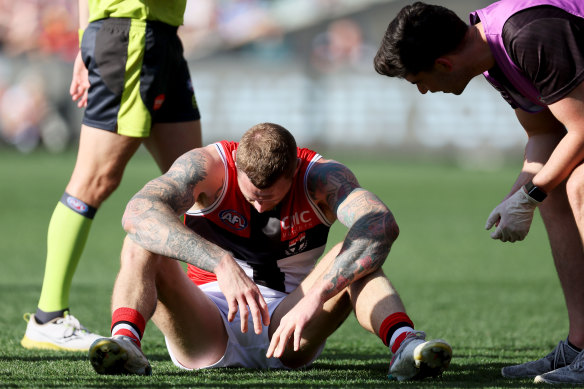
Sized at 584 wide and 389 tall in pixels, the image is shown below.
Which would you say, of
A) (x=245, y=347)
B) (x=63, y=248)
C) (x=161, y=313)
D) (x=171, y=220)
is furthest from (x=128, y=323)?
(x=63, y=248)

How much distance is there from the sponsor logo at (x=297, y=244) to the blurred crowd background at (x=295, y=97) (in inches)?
857

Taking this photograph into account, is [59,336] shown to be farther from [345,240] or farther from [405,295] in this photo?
[405,295]

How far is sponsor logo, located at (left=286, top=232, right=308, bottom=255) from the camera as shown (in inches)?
160

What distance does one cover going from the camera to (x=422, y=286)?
8.14 m

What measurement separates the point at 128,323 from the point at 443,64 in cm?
175

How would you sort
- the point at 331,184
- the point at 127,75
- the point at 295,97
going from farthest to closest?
the point at 295,97
the point at 127,75
the point at 331,184

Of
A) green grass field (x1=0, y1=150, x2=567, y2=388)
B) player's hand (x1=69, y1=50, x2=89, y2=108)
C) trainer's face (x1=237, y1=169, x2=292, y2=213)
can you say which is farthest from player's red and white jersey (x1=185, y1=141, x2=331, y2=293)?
player's hand (x1=69, y1=50, x2=89, y2=108)

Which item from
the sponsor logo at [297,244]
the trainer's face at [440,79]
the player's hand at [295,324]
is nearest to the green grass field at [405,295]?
the player's hand at [295,324]

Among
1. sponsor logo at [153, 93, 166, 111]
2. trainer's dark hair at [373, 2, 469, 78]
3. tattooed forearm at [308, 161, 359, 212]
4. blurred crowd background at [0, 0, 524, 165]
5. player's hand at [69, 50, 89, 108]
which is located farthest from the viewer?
blurred crowd background at [0, 0, 524, 165]

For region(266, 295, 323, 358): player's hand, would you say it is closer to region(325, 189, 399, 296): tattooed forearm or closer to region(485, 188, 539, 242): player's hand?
region(325, 189, 399, 296): tattooed forearm

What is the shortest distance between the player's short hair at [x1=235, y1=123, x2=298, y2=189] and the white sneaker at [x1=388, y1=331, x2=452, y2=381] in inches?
34.9

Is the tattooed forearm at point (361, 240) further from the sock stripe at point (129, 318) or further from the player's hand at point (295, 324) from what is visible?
the sock stripe at point (129, 318)

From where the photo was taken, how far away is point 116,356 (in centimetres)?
343

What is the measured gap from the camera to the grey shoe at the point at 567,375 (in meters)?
3.59
